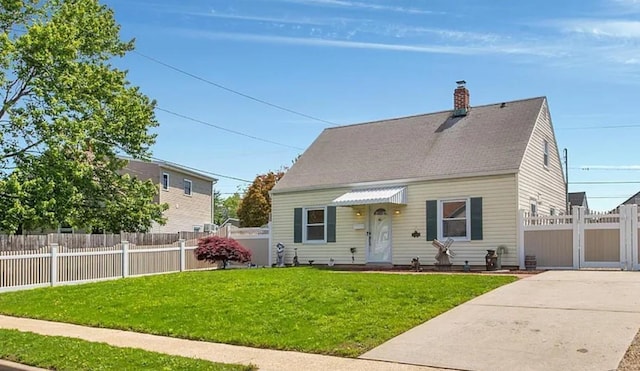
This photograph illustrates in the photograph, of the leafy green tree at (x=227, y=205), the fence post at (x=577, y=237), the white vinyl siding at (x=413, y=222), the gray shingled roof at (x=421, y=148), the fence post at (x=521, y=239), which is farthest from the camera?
the leafy green tree at (x=227, y=205)

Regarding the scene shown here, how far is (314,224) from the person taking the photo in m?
21.8

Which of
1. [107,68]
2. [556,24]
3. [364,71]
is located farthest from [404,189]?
[107,68]

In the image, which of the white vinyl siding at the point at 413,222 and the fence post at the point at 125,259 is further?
the fence post at the point at 125,259

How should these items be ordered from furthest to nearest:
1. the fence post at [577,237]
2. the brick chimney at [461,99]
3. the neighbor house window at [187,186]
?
the neighbor house window at [187,186], the brick chimney at [461,99], the fence post at [577,237]

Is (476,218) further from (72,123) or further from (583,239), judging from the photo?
(72,123)

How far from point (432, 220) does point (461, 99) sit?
224 inches

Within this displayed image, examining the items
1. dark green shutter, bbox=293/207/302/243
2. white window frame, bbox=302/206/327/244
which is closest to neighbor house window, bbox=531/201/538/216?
white window frame, bbox=302/206/327/244

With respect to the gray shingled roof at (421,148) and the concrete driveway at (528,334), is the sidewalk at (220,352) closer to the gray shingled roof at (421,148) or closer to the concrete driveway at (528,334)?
the concrete driveway at (528,334)

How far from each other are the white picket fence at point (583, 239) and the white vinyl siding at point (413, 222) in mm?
609

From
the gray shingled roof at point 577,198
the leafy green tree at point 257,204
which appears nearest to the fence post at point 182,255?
the leafy green tree at point 257,204

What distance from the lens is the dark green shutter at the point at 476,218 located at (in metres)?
17.7

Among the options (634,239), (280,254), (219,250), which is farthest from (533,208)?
(219,250)

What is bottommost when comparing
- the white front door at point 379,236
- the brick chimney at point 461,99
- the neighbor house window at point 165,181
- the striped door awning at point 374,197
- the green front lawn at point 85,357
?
the green front lawn at point 85,357

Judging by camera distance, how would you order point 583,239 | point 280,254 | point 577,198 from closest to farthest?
point 583,239 → point 280,254 → point 577,198
